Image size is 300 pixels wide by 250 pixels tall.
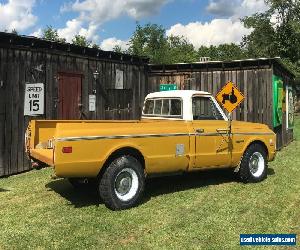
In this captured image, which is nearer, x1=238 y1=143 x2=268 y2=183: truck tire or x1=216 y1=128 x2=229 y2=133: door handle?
x1=216 y1=128 x2=229 y2=133: door handle

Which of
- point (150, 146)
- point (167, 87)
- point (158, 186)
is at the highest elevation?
point (167, 87)

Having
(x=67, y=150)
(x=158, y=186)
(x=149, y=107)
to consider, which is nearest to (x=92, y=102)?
(x=149, y=107)

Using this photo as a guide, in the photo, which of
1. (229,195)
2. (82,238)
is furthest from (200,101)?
(82,238)

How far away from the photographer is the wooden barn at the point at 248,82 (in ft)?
49.9

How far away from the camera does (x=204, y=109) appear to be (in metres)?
9.10

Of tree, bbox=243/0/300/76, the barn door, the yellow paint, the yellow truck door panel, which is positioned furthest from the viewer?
tree, bbox=243/0/300/76

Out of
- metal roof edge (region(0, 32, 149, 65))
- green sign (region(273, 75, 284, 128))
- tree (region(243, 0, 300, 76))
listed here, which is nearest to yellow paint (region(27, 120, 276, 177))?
metal roof edge (region(0, 32, 149, 65))

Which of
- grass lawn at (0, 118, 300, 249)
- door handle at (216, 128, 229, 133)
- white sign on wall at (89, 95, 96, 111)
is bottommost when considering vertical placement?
grass lawn at (0, 118, 300, 249)

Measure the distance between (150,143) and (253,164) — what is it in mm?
3320

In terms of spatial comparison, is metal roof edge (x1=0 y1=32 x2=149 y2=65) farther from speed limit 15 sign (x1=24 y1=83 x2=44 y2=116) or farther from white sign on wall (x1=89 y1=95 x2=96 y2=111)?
white sign on wall (x1=89 y1=95 x2=96 y2=111)

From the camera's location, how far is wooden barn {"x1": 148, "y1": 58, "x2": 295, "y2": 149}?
599 inches

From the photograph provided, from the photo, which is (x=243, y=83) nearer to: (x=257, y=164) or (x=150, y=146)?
(x=257, y=164)

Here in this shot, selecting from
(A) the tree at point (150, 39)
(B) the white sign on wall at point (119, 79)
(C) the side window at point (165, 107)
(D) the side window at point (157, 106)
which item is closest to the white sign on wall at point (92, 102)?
(B) the white sign on wall at point (119, 79)

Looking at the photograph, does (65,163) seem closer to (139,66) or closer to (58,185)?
(58,185)
